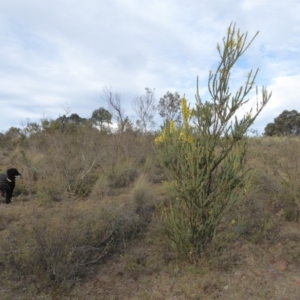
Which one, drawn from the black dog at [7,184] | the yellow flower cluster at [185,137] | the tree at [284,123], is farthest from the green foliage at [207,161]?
the tree at [284,123]

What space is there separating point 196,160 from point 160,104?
13.2 meters

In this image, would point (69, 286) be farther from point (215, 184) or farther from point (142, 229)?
point (215, 184)

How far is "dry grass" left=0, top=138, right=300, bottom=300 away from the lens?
13.5 ft

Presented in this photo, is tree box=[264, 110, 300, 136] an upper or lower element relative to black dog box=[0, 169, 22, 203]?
upper

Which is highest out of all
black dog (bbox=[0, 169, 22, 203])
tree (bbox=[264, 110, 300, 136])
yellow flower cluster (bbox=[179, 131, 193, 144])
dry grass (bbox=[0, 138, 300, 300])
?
tree (bbox=[264, 110, 300, 136])

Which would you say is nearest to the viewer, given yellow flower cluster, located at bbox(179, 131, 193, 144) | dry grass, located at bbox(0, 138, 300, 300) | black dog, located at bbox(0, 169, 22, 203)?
dry grass, located at bbox(0, 138, 300, 300)

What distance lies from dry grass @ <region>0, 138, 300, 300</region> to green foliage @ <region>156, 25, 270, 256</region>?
1.43ft

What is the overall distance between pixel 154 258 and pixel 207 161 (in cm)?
A: 171

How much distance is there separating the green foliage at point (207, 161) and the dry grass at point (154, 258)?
435mm

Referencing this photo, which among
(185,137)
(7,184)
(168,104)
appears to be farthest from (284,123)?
(185,137)

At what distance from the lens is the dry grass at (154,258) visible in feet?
13.5

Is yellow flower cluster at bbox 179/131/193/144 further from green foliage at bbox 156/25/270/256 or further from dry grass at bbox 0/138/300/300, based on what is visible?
dry grass at bbox 0/138/300/300

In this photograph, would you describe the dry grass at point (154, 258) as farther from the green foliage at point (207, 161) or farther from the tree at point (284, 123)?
the tree at point (284, 123)

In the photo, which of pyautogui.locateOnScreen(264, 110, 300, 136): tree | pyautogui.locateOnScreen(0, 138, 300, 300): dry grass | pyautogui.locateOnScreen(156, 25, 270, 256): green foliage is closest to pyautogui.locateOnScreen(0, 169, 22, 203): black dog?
pyautogui.locateOnScreen(0, 138, 300, 300): dry grass
